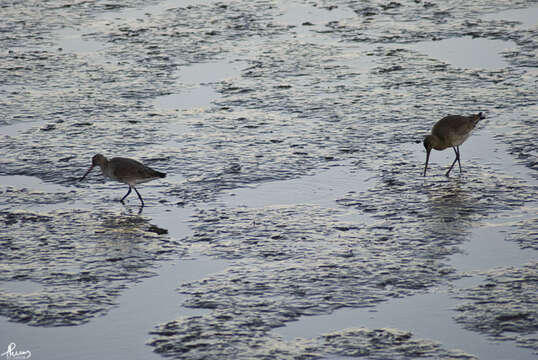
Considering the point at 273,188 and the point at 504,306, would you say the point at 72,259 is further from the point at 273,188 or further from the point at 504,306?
the point at 504,306

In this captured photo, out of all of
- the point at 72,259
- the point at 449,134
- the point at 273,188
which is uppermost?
the point at 449,134

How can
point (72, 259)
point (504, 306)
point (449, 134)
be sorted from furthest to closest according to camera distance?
1. point (449, 134)
2. point (72, 259)
3. point (504, 306)

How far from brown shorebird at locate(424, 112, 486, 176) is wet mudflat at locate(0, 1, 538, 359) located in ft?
1.02

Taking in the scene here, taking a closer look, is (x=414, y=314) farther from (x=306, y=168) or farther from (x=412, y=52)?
(x=412, y=52)

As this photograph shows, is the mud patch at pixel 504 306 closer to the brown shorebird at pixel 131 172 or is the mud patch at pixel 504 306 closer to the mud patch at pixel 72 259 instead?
the mud patch at pixel 72 259

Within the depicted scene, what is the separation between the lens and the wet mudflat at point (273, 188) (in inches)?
311

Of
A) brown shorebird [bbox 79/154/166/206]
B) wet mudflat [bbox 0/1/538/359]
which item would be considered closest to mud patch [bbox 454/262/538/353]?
wet mudflat [bbox 0/1/538/359]

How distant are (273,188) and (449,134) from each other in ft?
7.77

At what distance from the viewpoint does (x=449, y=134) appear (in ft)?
38.3

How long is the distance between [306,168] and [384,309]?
3.99 meters

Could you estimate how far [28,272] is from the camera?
9.05 metres

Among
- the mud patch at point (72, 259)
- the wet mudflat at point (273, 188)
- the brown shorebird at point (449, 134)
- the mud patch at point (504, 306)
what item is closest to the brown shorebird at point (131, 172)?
the wet mudflat at point (273, 188)

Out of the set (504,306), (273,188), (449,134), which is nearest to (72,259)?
(273,188)

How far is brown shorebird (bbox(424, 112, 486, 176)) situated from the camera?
1169cm
